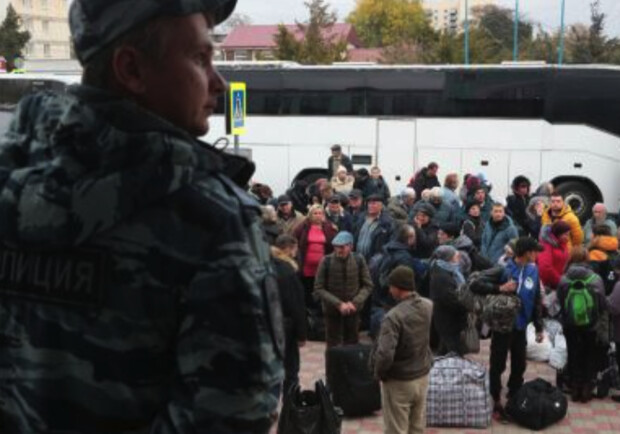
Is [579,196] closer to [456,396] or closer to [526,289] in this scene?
[526,289]

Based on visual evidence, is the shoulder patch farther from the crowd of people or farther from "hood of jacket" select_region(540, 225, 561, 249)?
"hood of jacket" select_region(540, 225, 561, 249)

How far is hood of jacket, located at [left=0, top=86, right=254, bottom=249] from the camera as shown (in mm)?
1181

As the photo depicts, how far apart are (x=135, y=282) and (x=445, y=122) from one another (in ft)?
57.6

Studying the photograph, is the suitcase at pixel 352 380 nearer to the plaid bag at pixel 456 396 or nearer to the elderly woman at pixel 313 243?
the plaid bag at pixel 456 396

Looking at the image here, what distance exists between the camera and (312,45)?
1449 inches

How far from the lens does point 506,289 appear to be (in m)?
7.49

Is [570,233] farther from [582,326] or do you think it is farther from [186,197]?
[186,197]

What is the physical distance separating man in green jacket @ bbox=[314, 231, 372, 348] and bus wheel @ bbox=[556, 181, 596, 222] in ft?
33.8

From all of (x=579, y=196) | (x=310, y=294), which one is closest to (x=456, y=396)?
(x=310, y=294)

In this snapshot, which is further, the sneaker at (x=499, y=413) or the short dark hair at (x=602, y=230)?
the short dark hair at (x=602, y=230)

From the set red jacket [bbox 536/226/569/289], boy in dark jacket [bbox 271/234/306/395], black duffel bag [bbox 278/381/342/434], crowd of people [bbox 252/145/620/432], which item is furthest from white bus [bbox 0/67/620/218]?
black duffel bag [bbox 278/381/342/434]

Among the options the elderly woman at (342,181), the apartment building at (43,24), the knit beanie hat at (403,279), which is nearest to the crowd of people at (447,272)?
the knit beanie hat at (403,279)

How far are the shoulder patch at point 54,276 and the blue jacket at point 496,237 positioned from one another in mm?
8991

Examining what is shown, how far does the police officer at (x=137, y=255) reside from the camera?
1179 mm
